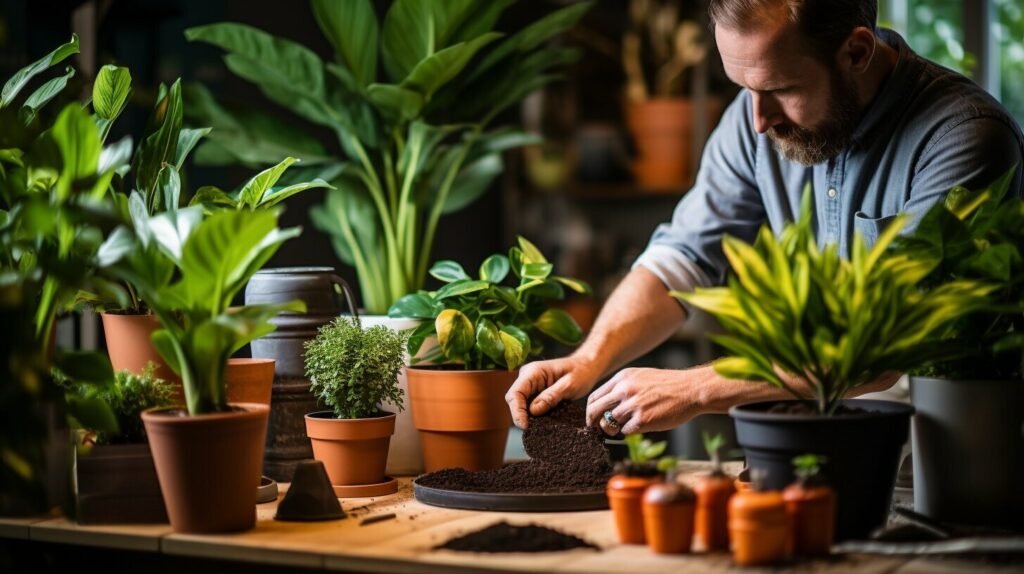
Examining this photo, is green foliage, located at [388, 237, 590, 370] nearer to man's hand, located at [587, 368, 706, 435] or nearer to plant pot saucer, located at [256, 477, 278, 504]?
→ man's hand, located at [587, 368, 706, 435]

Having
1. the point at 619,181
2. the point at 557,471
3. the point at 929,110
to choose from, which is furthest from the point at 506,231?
the point at 557,471

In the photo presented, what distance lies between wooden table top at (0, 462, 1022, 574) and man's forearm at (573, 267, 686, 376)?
0.67 m

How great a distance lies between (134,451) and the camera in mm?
1443

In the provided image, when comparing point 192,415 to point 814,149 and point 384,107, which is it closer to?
point 384,107

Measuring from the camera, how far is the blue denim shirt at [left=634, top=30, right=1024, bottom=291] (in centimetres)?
190

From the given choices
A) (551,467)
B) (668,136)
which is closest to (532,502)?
(551,467)

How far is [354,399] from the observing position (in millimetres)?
1669

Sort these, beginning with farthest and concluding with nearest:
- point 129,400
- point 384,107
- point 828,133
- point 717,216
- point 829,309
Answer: point 717,216 < point 384,107 < point 828,133 < point 129,400 < point 829,309

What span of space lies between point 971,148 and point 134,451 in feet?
4.70

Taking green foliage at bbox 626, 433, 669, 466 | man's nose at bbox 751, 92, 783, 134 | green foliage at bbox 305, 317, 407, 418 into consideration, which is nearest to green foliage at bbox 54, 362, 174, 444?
green foliage at bbox 305, 317, 407, 418

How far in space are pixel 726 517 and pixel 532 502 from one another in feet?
1.10

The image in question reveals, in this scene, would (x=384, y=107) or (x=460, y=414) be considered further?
(x=384, y=107)

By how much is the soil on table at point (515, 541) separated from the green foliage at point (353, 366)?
0.41 meters

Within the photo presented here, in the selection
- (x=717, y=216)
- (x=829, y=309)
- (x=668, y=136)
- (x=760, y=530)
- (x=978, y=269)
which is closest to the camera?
(x=760, y=530)
